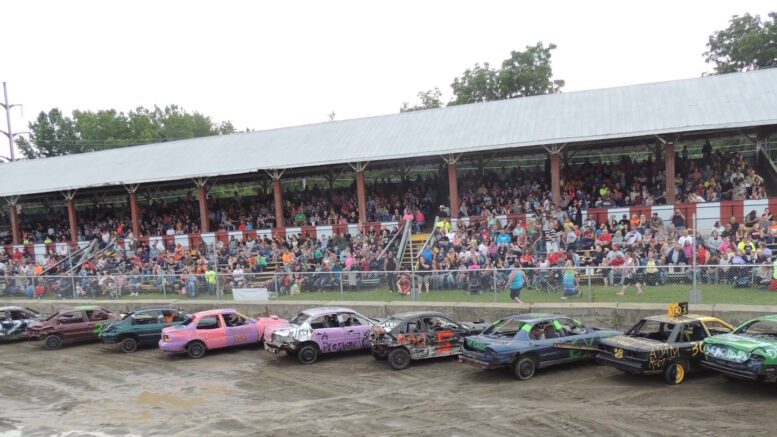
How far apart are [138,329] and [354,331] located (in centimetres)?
752

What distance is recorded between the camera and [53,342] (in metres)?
19.0

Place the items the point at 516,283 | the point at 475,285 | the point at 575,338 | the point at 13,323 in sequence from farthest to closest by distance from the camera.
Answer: the point at 13,323
the point at 475,285
the point at 516,283
the point at 575,338

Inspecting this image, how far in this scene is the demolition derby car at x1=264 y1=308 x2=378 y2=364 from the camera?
1512 centimetres

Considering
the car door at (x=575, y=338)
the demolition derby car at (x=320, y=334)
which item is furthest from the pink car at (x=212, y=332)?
the car door at (x=575, y=338)

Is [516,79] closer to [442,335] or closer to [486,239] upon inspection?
[486,239]

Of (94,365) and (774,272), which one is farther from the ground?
(774,272)

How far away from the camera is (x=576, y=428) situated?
9.36 meters

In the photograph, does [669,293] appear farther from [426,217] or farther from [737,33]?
[737,33]

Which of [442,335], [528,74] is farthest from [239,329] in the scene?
[528,74]

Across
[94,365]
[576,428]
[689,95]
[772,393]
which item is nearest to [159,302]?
[94,365]

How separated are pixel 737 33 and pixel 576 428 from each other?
5794 centimetres

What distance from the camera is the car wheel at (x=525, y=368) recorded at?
12.4 m

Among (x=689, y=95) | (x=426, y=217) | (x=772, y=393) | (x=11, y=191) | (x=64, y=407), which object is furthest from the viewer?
(x=11, y=191)

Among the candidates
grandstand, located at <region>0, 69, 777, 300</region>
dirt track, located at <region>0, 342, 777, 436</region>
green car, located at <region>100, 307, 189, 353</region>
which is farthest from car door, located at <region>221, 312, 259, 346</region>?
grandstand, located at <region>0, 69, 777, 300</region>
